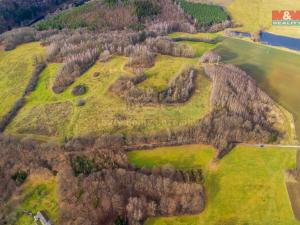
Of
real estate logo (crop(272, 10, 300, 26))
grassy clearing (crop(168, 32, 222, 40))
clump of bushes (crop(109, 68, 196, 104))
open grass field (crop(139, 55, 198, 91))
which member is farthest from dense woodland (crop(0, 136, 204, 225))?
real estate logo (crop(272, 10, 300, 26))

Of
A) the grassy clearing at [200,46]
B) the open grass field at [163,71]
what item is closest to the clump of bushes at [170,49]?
the open grass field at [163,71]

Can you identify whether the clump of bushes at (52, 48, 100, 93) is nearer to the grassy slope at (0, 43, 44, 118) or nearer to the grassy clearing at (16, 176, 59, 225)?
the grassy slope at (0, 43, 44, 118)

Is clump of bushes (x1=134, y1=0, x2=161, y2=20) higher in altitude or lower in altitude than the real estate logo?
higher

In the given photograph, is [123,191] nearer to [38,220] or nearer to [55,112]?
[38,220]

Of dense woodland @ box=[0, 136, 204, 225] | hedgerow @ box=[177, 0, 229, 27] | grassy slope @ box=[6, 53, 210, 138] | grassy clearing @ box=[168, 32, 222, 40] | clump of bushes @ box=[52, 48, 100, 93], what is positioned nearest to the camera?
dense woodland @ box=[0, 136, 204, 225]

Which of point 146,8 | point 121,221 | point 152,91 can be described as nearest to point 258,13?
point 146,8

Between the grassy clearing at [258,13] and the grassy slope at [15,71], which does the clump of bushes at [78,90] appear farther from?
the grassy clearing at [258,13]

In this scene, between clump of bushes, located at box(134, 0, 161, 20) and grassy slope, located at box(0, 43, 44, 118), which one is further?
clump of bushes, located at box(134, 0, 161, 20)
